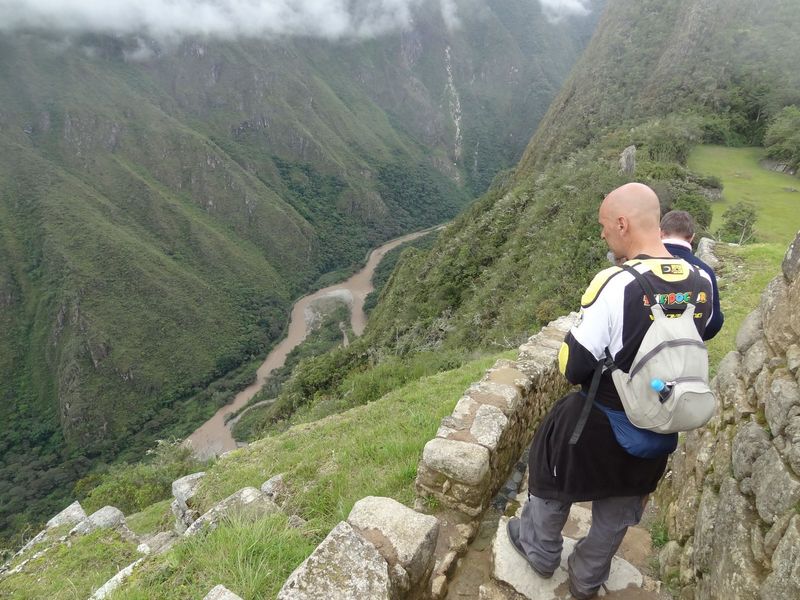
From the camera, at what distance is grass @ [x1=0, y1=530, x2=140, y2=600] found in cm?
638

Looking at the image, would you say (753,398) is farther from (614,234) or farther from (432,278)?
(432,278)

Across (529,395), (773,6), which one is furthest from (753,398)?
(773,6)

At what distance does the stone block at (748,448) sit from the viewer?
254cm

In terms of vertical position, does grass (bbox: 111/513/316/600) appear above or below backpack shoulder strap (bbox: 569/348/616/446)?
below

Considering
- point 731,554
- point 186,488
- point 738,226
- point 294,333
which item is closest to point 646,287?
point 731,554

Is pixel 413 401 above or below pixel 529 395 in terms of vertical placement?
below

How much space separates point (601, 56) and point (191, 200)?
125 m

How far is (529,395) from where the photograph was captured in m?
5.48

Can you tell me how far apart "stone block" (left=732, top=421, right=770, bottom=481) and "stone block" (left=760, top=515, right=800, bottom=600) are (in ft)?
1.62

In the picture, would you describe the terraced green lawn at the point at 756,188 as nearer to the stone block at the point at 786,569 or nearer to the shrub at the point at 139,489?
the stone block at the point at 786,569

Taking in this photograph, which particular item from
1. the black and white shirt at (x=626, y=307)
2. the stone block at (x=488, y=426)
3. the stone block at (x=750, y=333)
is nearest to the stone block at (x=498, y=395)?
the stone block at (x=488, y=426)

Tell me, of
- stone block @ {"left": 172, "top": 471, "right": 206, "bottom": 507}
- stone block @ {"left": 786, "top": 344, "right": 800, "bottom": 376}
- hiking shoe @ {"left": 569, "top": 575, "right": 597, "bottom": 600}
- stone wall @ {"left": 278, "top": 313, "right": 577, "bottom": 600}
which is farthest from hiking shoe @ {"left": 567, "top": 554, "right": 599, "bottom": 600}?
stone block @ {"left": 172, "top": 471, "right": 206, "bottom": 507}

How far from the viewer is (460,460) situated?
4141mm

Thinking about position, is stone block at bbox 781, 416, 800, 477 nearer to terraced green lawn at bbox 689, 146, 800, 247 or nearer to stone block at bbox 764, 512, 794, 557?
stone block at bbox 764, 512, 794, 557
